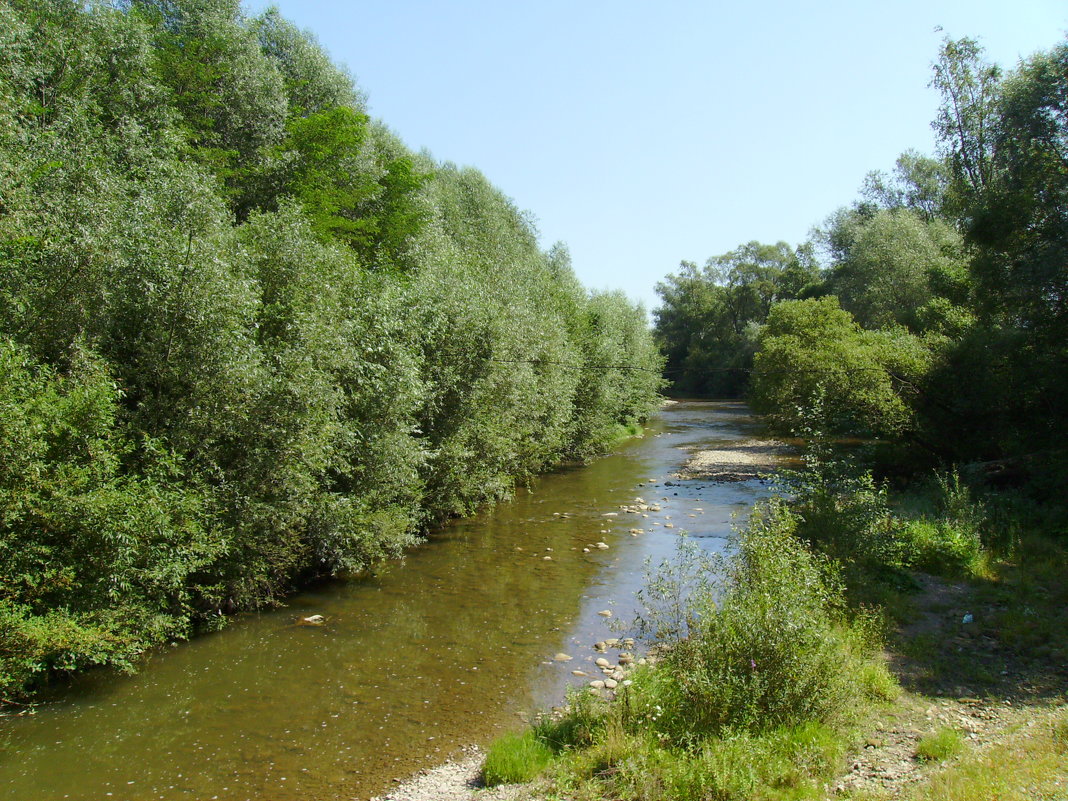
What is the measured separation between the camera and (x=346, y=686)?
40.7 feet

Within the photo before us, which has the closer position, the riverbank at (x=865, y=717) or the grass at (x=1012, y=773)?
the grass at (x=1012, y=773)

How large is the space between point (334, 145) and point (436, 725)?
2537cm

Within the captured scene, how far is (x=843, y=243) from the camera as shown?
79.3 metres

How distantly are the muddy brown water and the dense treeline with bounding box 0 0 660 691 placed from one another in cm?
106

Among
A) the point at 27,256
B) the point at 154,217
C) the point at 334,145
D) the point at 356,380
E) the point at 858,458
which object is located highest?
the point at 334,145

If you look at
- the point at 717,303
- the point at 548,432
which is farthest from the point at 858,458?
the point at 717,303

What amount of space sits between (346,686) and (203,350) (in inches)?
290

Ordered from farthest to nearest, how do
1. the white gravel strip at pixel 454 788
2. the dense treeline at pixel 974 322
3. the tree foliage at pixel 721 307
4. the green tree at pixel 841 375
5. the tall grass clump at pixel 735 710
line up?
the tree foliage at pixel 721 307, the green tree at pixel 841 375, the dense treeline at pixel 974 322, the white gravel strip at pixel 454 788, the tall grass clump at pixel 735 710

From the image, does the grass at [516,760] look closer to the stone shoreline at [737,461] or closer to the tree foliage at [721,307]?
the stone shoreline at [737,461]

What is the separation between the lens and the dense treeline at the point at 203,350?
11.4 meters

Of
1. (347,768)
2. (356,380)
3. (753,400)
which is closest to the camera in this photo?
(347,768)

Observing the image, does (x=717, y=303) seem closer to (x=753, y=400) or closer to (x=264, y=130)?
(x=753, y=400)

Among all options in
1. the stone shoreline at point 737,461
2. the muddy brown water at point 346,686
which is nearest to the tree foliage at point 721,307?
the stone shoreline at point 737,461

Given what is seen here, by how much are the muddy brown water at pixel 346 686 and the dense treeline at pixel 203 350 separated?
3.49ft
